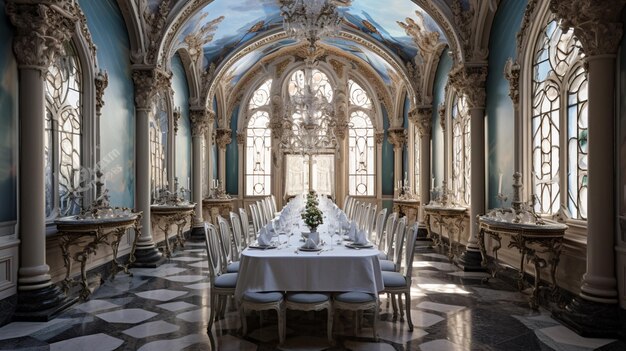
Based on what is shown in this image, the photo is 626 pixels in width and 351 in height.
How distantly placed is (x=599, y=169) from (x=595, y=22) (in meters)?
1.54

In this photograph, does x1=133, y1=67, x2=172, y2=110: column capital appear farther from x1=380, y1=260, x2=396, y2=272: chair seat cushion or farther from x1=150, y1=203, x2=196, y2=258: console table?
x1=380, y1=260, x2=396, y2=272: chair seat cushion

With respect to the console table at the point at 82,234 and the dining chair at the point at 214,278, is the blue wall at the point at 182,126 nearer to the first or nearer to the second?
the console table at the point at 82,234

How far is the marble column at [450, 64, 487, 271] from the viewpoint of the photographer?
809 cm

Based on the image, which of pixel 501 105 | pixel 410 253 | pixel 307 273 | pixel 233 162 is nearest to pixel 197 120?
pixel 233 162

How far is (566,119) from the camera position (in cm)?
577

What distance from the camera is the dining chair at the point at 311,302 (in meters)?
4.17

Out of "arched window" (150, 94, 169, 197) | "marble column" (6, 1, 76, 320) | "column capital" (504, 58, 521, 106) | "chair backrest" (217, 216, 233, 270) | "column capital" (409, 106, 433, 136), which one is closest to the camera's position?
"marble column" (6, 1, 76, 320)

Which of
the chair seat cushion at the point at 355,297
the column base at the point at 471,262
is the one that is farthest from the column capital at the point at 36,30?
the column base at the point at 471,262

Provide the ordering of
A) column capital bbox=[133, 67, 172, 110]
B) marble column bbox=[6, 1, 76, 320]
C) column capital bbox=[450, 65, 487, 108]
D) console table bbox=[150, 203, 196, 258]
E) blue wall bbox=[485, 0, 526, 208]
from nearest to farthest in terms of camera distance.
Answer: marble column bbox=[6, 1, 76, 320], blue wall bbox=[485, 0, 526, 208], column capital bbox=[450, 65, 487, 108], column capital bbox=[133, 67, 172, 110], console table bbox=[150, 203, 196, 258]

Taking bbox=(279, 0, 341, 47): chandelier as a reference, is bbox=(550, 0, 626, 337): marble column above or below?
below

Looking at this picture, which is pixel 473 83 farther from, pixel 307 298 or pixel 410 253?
pixel 307 298

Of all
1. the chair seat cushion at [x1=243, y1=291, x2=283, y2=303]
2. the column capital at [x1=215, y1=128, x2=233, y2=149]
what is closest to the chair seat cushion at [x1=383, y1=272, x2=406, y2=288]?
the chair seat cushion at [x1=243, y1=291, x2=283, y2=303]

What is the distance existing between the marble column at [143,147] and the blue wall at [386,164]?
32.0 feet

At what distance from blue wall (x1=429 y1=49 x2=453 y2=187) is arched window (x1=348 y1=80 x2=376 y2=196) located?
15.3 ft
